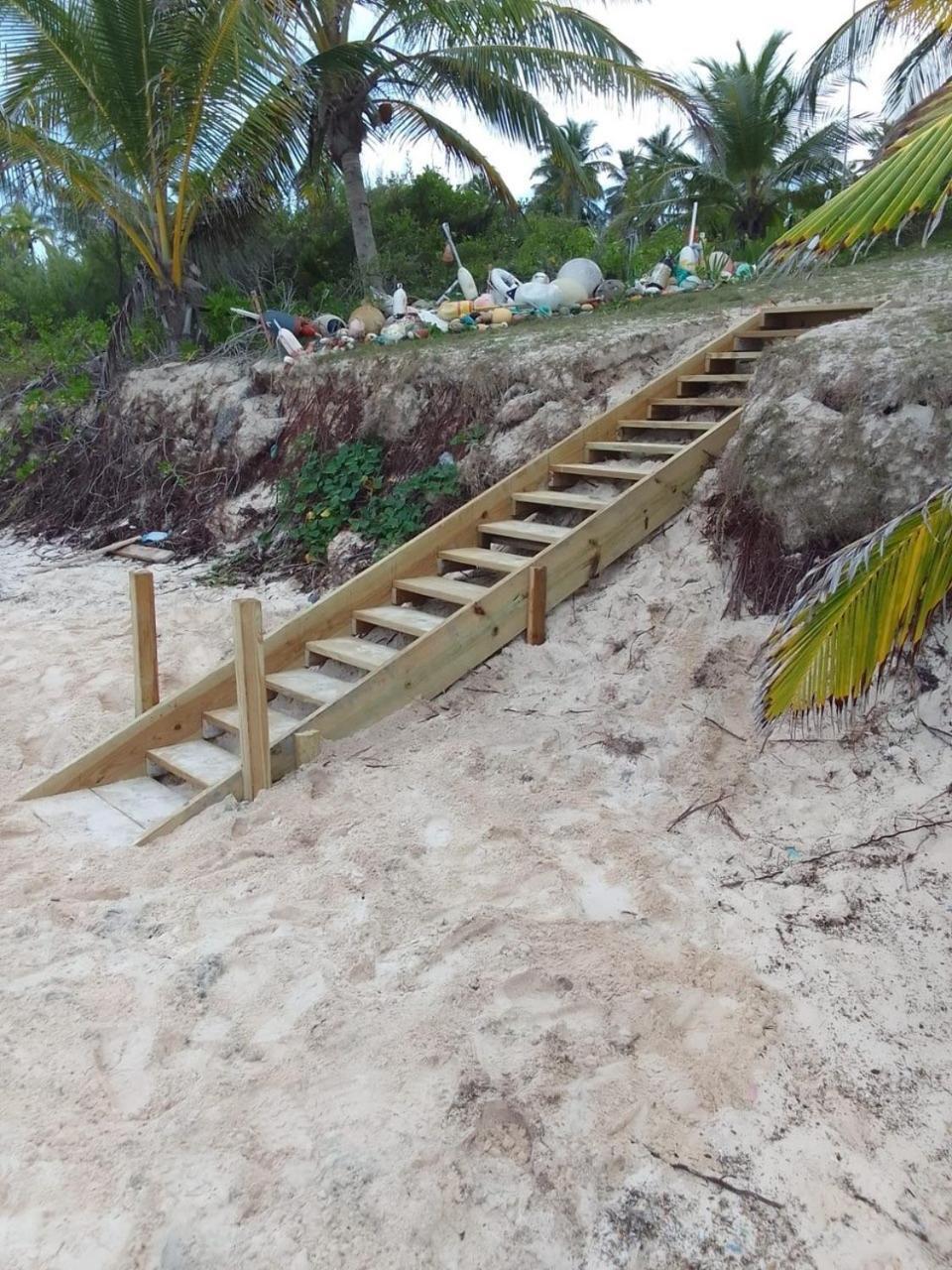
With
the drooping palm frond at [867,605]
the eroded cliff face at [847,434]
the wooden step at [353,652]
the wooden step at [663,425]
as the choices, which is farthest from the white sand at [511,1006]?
the wooden step at [663,425]

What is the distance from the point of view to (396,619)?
191 inches

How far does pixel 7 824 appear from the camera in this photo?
3.94 m

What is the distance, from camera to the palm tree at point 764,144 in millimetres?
14461

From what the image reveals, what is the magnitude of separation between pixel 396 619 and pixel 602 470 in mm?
1560

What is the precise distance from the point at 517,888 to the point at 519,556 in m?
2.39

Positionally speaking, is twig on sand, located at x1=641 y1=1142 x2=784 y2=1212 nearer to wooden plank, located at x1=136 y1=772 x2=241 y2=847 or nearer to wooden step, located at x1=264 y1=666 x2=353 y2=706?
wooden plank, located at x1=136 y1=772 x2=241 y2=847

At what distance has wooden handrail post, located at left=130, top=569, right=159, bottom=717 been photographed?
15.1 feet

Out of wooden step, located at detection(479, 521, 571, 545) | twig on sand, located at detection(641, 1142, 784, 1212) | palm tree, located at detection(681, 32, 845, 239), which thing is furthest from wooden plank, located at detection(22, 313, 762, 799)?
palm tree, located at detection(681, 32, 845, 239)

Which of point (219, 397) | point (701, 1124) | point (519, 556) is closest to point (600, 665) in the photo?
point (519, 556)

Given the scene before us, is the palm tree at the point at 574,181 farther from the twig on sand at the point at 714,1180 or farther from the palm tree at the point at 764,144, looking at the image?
the twig on sand at the point at 714,1180

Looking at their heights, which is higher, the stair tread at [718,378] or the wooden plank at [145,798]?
the stair tread at [718,378]

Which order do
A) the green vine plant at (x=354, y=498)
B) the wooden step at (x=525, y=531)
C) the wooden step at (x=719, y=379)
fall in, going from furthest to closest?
the green vine plant at (x=354, y=498), the wooden step at (x=719, y=379), the wooden step at (x=525, y=531)

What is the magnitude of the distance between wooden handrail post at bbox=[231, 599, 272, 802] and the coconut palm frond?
99.8 inches

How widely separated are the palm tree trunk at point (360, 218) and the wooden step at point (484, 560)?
6702 mm
